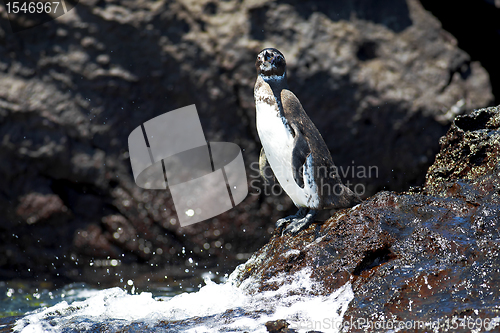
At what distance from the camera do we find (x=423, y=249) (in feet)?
7.24

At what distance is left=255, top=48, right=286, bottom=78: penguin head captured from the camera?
10.3 ft

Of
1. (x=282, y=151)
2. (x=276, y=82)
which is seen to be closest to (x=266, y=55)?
(x=276, y=82)

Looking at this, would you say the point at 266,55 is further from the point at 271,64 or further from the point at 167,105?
the point at 167,105

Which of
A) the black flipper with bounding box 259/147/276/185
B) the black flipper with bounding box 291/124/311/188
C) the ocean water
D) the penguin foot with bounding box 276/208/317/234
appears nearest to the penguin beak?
the black flipper with bounding box 291/124/311/188

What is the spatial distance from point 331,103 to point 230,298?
3438mm

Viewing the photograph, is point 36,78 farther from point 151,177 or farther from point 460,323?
point 460,323

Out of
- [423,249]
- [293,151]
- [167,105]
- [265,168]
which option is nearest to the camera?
[423,249]

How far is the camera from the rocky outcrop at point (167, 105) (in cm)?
525

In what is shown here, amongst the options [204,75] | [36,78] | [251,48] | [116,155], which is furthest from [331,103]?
[36,78]

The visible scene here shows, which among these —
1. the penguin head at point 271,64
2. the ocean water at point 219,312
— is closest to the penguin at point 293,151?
the penguin head at point 271,64

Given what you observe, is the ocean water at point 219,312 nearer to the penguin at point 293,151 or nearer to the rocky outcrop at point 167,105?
the penguin at point 293,151

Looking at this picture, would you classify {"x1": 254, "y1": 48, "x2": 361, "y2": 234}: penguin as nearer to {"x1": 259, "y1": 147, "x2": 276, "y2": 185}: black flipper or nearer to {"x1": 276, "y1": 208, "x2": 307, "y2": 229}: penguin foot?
{"x1": 276, "y1": 208, "x2": 307, "y2": 229}: penguin foot

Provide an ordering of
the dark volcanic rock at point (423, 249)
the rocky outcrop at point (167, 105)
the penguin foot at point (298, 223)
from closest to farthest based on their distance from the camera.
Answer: the dark volcanic rock at point (423, 249)
the penguin foot at point (298, 223)
the rocky outcrop at point (167, 105)

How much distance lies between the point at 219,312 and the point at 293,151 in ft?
3.98
